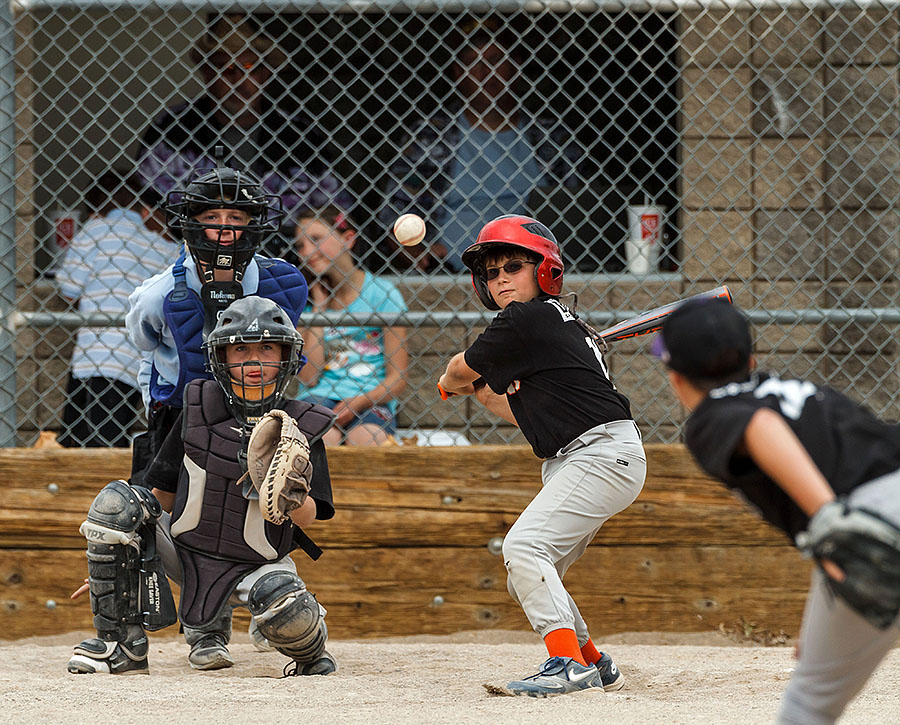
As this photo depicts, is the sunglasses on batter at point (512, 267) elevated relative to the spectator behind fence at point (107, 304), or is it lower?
elevated

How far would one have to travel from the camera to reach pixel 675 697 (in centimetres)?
343

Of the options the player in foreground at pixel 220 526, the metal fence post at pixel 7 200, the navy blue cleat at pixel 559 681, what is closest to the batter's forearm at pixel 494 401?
the player in foreground at pixel 220 526

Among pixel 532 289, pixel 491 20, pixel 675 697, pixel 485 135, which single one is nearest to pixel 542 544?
pixel 675 697

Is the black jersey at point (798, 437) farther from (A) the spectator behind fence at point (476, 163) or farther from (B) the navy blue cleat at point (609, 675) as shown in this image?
(A) the spectator behind fence at point (476, 163)

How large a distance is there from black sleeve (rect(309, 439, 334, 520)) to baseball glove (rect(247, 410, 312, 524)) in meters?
0.16

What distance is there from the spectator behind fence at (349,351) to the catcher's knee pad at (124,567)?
4.10 ft

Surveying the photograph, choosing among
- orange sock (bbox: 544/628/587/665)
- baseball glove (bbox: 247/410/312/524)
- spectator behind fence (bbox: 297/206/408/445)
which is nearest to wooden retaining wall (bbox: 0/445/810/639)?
spectator behind fence (bbox: 297/206/408/445)

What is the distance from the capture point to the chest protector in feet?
12.4

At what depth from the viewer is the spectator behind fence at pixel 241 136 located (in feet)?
16.7

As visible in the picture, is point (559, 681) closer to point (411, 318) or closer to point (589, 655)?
point (589, 655)

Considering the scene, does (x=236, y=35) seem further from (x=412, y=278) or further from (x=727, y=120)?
(x=727, y=120)

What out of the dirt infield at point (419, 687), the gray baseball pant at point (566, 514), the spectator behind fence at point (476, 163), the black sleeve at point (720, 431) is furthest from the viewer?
the spectator behind fence at point (476, 163)

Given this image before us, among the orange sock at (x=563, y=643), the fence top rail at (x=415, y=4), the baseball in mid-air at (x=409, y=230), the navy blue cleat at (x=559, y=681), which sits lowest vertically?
the navy blue cleat at (x=559, y=681)

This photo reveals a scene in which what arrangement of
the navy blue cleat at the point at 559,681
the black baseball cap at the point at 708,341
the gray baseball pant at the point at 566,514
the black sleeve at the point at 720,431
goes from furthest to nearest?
1. the gray baseball pant at the point at 566,514
2. the navy blue cleat at the point at 559,681
3. the black baseball cap at the point at 708,341
4. the black sleeve at the point at 720,431
